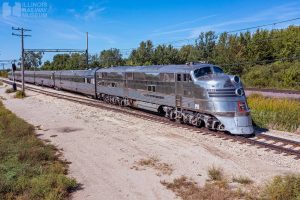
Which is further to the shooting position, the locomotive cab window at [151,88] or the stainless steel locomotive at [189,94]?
the locomotive cab window at [151,88]

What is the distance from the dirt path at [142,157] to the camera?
10.3 m

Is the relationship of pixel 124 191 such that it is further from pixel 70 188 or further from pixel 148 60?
pixel 148 60

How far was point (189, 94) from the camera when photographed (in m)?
17.8

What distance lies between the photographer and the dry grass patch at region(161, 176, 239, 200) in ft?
29.9

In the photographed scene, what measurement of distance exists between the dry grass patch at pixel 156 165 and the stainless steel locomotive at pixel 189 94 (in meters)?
4.63

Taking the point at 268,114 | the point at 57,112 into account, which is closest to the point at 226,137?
the point at 268,114

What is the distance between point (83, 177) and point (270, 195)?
18.3ft

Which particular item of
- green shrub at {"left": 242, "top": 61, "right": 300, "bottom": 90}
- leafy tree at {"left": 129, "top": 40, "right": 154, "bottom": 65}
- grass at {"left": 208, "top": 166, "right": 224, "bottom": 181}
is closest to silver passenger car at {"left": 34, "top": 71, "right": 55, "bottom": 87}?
leafy tree at {"left": 129, "top": 40, "right": 154, "bottom": 65}

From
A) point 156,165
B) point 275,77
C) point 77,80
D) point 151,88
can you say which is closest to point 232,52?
point 275,77

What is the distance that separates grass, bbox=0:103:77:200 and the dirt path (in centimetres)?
53

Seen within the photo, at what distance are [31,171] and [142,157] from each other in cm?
404

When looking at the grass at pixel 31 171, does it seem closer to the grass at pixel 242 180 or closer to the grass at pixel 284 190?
the grass at pixel 242 180

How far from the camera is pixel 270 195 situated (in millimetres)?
8766

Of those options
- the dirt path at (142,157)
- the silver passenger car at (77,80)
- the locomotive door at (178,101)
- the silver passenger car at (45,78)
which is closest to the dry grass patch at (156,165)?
the dirt path at (142,157)
